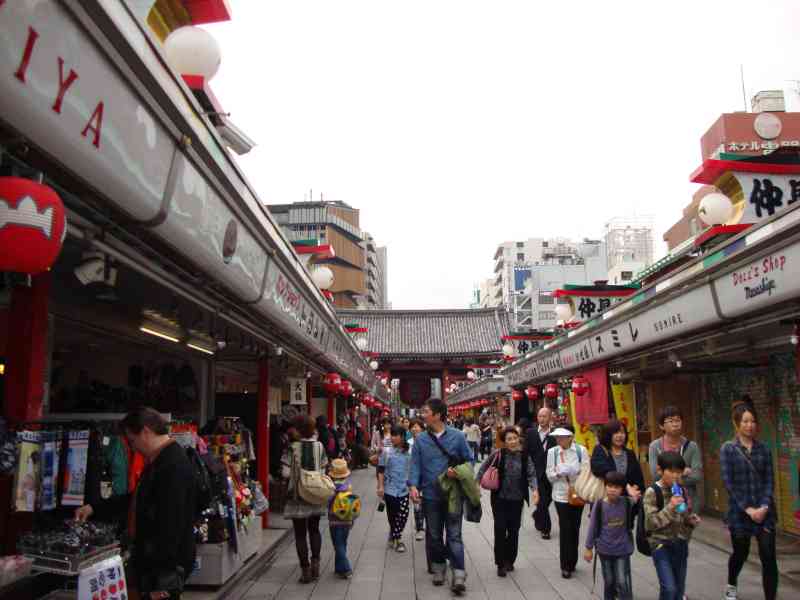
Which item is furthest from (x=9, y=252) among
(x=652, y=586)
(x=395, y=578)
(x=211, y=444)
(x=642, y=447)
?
(x=642, y=447)

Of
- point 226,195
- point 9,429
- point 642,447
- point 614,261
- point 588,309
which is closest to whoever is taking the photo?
point 9,429

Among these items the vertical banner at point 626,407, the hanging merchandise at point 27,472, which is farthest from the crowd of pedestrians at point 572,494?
the hanging merchandise at point 27,472

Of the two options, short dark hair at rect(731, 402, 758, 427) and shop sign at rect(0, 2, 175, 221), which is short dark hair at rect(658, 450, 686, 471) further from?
shop sign at rect(0, 2, 175, 221)

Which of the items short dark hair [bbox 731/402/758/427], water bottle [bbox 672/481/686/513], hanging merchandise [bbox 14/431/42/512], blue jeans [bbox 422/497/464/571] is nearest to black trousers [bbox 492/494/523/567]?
blue jeans [bbox 422/497/464/571]

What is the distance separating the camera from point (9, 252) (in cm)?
246

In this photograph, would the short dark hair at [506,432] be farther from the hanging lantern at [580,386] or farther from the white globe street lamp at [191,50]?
the white globe street lamp at [191,50]

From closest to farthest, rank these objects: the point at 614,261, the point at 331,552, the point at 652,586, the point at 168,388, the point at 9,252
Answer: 1. the point at 9,252
2. the point at 652,586
3. the point at 331,552
4. the point at 168,388
5. the point at 614,261

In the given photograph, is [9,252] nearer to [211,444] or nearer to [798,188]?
[211,444]

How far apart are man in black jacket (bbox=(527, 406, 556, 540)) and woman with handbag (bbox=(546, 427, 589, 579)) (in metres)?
0.53

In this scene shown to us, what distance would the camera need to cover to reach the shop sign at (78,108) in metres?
2.40

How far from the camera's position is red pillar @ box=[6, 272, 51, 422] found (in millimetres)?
4352

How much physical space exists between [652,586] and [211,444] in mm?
5132

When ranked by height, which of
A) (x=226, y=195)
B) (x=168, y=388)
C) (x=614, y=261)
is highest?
(x=614, y=261)

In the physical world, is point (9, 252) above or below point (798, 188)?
below
